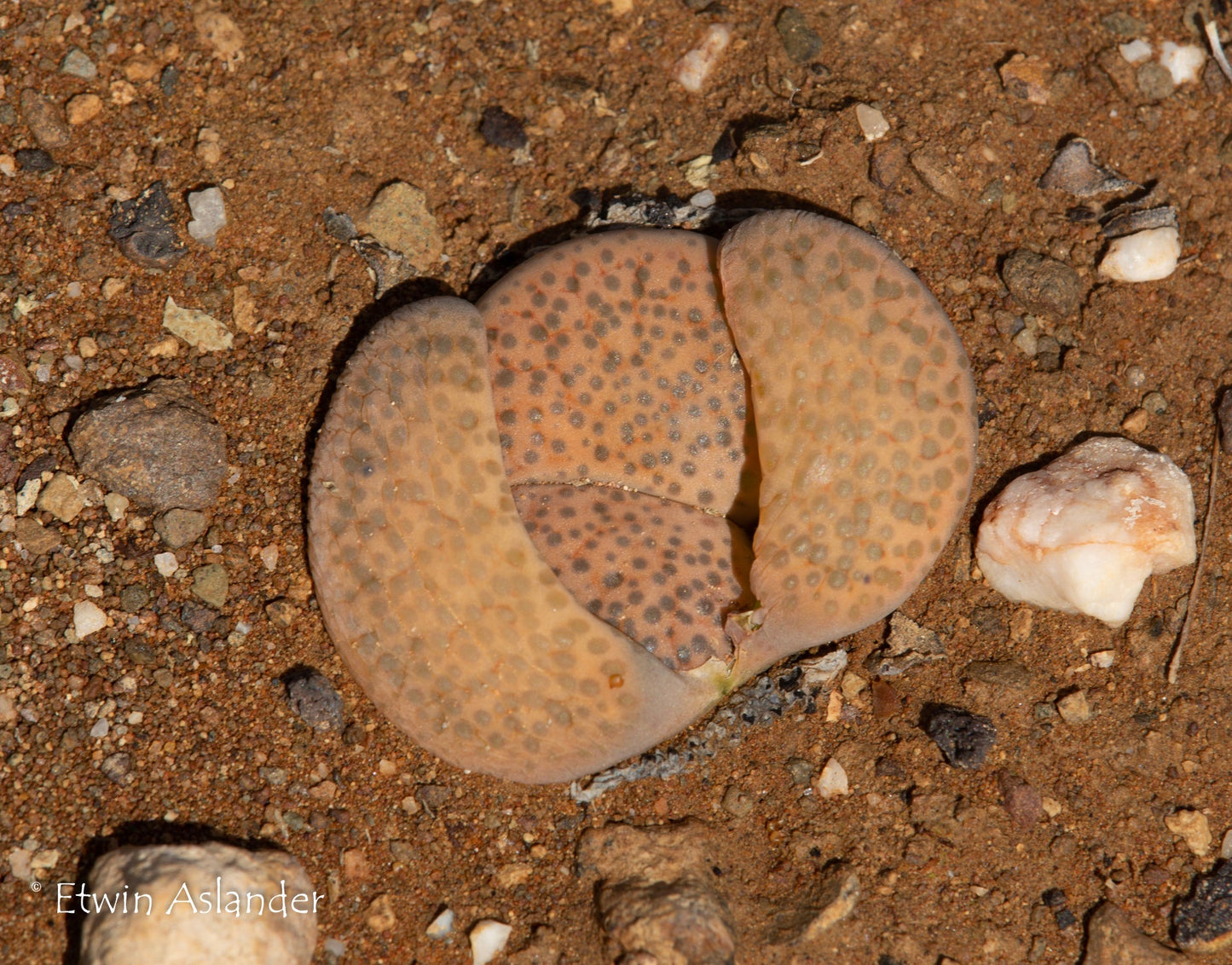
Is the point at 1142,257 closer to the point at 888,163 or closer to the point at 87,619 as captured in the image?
the point at 888,163

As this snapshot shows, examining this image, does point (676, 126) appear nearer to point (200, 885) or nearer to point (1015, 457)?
point (1015, 457)

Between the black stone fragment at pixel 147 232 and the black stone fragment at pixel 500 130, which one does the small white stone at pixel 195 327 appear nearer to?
the black stone fragment at pixel 147 232

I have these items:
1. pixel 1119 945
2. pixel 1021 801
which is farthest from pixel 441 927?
pixel 1119 945

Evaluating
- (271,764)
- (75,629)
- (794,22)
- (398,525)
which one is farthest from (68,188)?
(794,22)

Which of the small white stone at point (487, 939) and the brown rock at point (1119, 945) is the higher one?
the small white stone at point (487, 939)

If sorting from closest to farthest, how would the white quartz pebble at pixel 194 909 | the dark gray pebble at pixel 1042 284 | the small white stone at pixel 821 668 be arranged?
the white quartz pebble at pixel 194 909
the small white stone at pixel 821 668
the dark gray pebble at pixel 1042 284

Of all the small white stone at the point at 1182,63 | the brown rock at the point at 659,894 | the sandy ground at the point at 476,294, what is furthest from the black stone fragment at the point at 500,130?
the small white stone at the point at 1182,63

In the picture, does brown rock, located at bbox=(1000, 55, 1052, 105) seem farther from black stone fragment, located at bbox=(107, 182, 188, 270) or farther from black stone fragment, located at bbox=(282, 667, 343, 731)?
black stone fragment, located at bbox=(282, 667, 343, 731)
